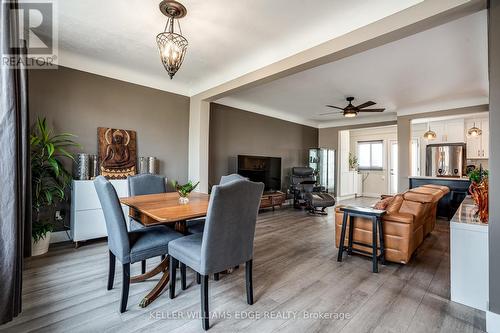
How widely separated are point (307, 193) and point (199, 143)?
2.83 metres

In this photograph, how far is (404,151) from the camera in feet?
18.5

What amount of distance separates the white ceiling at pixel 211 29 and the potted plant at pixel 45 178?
1097 millimetres

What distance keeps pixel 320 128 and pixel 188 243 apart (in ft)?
23.0

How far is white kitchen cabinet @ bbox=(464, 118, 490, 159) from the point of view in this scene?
5.93 m

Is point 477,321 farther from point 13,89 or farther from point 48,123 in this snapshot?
point 48,123

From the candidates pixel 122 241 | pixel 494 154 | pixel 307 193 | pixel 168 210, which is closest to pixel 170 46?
pixel 168 210

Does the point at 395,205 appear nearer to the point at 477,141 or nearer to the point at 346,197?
the point at 477,141

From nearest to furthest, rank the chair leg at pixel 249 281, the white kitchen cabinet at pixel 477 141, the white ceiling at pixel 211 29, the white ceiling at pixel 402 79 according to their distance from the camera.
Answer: the chair leg at pixel 249 281 → the white ceiling at pixel 211 29 → the white ceiling at pixel 402 79 → the white kitchen cabinet at pixel 477 141

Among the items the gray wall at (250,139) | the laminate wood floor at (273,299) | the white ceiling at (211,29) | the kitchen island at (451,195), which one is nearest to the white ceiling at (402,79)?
the gray wall at (250,139)

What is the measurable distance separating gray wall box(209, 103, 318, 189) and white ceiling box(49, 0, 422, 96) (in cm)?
168

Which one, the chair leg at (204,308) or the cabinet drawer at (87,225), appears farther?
the cabinet drawer at (87,225)

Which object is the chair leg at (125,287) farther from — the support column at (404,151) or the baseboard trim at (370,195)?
the baseboard trim at (370,195)

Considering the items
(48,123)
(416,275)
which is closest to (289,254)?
(416,275)

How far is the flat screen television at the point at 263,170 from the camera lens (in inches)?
209
